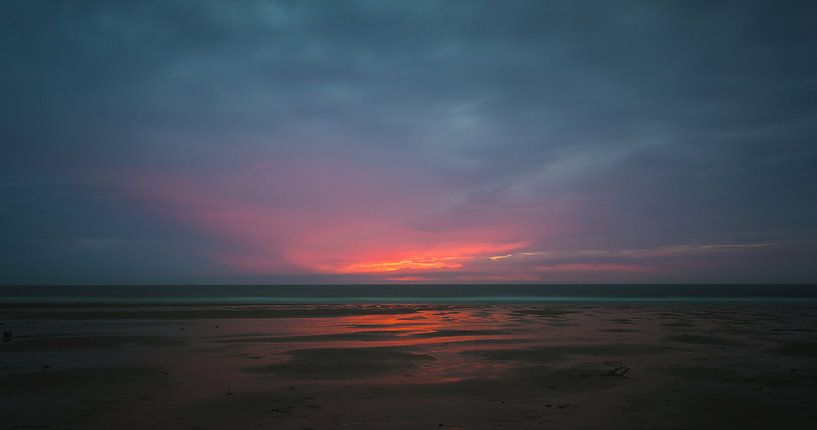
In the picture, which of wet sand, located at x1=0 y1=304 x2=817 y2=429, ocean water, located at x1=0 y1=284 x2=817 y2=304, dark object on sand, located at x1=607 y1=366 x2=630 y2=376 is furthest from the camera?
ocean water, located at x1=0 y1=284 x2=817 y2=304

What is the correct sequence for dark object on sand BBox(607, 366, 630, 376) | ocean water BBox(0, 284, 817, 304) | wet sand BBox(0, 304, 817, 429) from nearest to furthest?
1. wet sand BBox(0, 304, 817, 429)
2. dark object on sand BBox(607, 366, 630, 376)
3. ocean water BBox(0, 284, 817, 304)

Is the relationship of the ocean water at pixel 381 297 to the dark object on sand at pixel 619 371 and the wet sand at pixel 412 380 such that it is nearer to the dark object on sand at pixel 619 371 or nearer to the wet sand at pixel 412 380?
the wet sand at pixel 412 380

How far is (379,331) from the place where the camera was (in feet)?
94.9

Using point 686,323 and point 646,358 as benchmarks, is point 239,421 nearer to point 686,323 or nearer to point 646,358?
point 646,358

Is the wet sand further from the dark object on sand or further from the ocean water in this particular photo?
the ocean water

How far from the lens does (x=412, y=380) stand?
1478cm

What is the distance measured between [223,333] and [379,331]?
31.4ft

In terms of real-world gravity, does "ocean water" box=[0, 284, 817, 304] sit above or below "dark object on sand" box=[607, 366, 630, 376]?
below

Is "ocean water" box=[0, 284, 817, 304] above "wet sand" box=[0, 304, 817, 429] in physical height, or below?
below

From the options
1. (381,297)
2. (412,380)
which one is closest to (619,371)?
(412,380)

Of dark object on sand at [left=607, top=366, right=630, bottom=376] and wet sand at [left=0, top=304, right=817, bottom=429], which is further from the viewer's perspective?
dark object on sand at [left=607, top=366, right=630, bottom=376]

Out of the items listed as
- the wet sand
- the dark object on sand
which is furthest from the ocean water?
the dark object on sand

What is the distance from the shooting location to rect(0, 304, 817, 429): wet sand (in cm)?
1074

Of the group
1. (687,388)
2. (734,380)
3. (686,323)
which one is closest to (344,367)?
(687,388)
